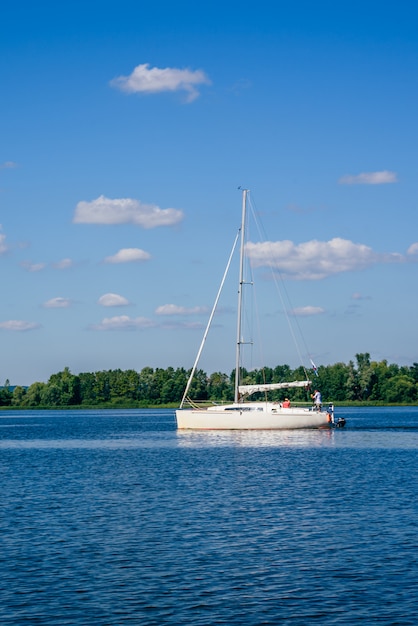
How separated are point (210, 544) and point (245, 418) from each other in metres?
62.9

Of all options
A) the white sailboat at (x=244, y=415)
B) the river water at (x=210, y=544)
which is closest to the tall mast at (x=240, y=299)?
the white sailboat at (x=244, y=415)

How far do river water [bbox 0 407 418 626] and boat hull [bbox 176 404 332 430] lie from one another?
28309mm

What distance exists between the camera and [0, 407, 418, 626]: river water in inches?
982

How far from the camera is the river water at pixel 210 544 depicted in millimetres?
24953

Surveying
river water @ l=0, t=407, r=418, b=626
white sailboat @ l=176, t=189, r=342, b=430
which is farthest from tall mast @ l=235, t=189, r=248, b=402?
river water @ l=0, t=407, r=418, b=626

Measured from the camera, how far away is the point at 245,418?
9656 centimetres

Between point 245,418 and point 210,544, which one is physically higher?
point 245,418

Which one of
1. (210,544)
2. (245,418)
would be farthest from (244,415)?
(210,544)

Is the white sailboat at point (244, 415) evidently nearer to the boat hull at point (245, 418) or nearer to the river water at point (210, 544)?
the boat hull at point (245, 418)

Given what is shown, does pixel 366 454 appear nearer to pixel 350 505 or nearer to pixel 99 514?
pixel 350 505

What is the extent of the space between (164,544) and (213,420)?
62850mm

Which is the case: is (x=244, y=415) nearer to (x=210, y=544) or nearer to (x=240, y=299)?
(x=240, y=299)

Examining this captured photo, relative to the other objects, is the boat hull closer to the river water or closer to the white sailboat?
the white sailboat

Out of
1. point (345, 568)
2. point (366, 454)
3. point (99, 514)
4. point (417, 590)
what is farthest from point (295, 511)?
point (366, 454)
